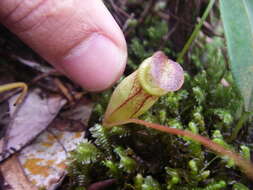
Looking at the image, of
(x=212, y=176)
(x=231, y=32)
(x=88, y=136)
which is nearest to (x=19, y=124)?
(x=88, y=136)

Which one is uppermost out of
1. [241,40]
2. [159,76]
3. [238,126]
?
[159,76]

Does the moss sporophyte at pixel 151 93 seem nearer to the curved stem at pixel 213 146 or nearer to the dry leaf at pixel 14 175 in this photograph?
the curved stem at pixel 213 146

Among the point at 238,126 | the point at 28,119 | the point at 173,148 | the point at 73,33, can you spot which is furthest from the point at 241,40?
the point at 28,119

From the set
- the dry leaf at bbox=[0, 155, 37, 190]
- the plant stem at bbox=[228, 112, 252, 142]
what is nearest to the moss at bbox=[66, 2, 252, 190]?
the plant stem at bbox=[228, 112, 252, 142]

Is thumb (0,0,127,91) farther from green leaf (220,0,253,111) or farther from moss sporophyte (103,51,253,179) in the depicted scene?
green leaf (220,0,253,111)

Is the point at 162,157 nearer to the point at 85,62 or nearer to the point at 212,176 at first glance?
the point at 212,176

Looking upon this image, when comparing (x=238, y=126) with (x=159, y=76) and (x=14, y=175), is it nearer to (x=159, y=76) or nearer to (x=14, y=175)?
(x=159, y=76)

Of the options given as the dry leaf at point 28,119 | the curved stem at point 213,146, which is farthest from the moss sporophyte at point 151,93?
the dry leaf at point 28,119
